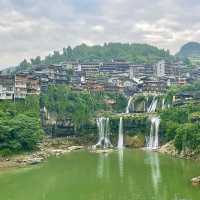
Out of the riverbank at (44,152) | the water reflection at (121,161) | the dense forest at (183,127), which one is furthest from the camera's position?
the dense forest at (183,127)

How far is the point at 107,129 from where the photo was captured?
68.0 metres

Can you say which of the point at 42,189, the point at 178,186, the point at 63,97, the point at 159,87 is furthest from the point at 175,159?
the point at 159,87

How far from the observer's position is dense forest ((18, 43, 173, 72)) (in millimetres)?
139250

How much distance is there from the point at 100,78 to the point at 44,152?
55041mm

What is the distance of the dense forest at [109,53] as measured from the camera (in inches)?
5482

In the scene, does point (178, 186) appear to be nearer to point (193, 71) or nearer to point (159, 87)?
point (159, 87)

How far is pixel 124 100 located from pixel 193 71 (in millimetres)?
45146

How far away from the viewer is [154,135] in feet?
208

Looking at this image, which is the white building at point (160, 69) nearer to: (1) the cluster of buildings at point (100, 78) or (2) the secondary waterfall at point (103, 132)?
(1) the cluster of buildings at point (100, 78)

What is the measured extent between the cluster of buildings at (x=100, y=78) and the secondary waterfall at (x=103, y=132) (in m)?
10.5

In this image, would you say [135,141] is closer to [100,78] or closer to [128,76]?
[100,78]

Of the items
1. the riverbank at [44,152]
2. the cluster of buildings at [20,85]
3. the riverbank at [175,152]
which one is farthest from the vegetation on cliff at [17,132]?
the riverbank at [175,152]

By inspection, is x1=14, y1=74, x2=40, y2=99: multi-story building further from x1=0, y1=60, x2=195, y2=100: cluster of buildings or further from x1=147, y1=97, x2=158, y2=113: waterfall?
x1=147, y1=97, x2=158, y2=113: waterfall

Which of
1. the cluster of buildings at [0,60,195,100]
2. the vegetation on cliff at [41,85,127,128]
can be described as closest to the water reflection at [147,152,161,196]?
the vegetation on cliff at [41,85,127,128]
